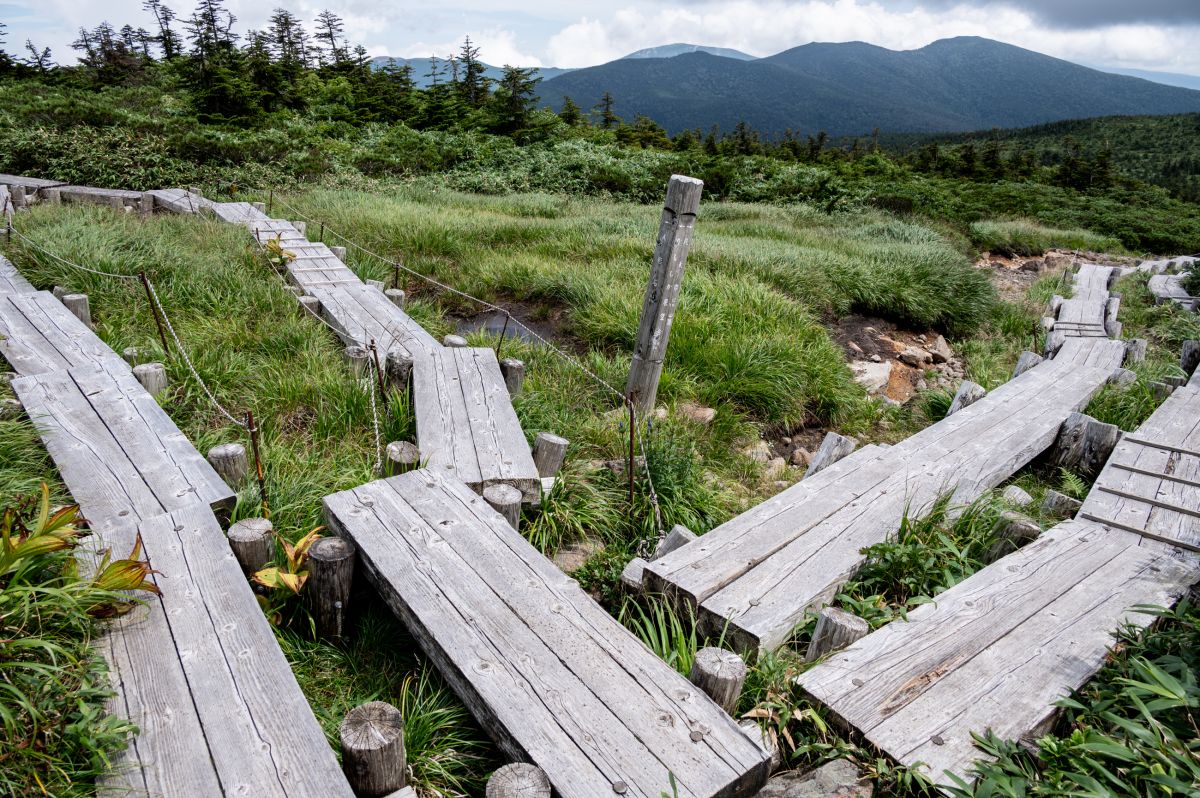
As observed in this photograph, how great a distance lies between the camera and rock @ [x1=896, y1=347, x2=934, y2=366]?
845cm

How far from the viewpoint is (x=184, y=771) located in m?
1.96

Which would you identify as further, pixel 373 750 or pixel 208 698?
pixel 208 698

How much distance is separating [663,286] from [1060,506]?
2826 mm

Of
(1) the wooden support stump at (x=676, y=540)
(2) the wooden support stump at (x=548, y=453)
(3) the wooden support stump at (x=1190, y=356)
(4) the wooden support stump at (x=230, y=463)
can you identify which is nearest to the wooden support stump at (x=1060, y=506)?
(1) the wooden support stump at (x=676, y=540)

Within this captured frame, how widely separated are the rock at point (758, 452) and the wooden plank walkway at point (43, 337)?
177 inches

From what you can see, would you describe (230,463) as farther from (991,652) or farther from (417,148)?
(417,148)

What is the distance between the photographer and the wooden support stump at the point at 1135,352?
7.27 m

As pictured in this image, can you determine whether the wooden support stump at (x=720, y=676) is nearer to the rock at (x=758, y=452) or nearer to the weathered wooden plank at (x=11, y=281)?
the rock at (x=758, y=452)

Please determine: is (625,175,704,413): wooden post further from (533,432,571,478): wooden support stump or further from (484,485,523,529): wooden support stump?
(484,485,523,529): wooden support stump

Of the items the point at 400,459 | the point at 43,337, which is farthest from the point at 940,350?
the point at 43,337

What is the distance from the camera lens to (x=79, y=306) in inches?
213

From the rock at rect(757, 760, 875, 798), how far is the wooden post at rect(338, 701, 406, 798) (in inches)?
45.1

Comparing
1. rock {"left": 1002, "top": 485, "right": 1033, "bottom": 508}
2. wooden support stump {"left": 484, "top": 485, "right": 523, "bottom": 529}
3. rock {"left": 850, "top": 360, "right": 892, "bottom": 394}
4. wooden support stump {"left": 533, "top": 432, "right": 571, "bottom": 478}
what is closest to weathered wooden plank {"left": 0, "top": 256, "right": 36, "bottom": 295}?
wooden support stump {"left": 533, "top": 432, "right": 571, "bottom": 478}

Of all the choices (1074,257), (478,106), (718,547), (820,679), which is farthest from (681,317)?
(478,106)
